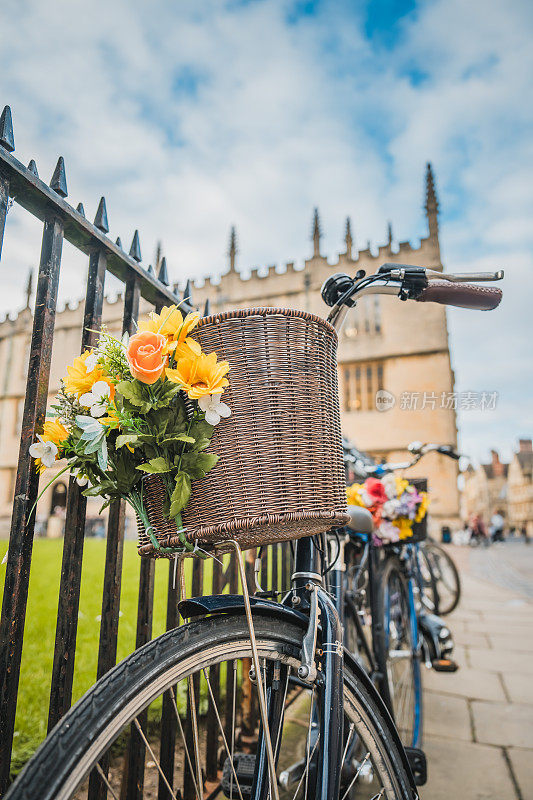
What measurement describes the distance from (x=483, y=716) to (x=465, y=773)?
691 millimetres

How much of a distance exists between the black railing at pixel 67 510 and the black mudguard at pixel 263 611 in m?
0.33

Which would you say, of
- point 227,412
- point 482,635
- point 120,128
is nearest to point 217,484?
point 227,412

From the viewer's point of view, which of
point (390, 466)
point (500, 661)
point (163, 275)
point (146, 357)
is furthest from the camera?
point (500, 661)

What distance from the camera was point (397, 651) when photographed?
2256 mm

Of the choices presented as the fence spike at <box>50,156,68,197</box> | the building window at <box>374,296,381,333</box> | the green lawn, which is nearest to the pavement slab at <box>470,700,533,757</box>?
the green lawn

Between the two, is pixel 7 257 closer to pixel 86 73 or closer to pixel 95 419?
pixel 95 419

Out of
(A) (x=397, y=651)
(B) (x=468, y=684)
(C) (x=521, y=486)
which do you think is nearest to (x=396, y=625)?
(A) (x=397, y=651)

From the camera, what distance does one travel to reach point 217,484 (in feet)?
2.79

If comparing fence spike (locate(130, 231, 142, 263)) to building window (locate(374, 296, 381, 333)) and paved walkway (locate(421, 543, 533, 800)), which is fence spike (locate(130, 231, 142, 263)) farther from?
building window (locate(374, 296, 381, 333))

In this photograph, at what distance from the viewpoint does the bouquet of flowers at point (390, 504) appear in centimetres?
217

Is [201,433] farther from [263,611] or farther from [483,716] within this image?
[483,716]

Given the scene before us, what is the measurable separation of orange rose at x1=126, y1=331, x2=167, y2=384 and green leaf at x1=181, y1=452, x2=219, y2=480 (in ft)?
0.49

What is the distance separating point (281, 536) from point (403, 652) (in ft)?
5.40

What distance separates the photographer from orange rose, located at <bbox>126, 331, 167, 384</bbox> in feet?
2.52
